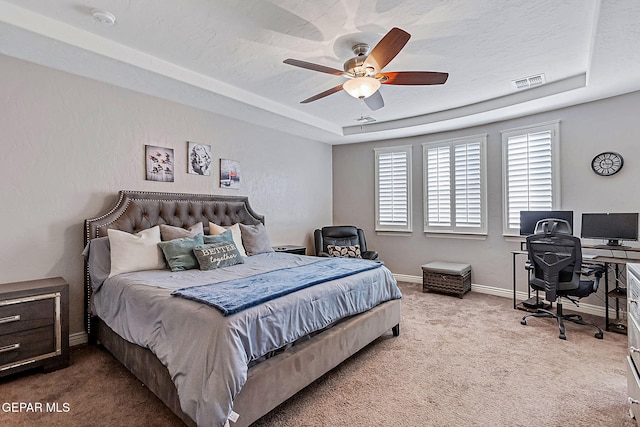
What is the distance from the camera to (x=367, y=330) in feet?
8.82

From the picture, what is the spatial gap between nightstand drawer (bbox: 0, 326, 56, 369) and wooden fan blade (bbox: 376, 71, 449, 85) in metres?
3.27

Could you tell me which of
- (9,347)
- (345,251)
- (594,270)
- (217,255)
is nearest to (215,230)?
(217,255)

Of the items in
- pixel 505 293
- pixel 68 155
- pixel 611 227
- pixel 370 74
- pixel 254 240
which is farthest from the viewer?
pixel 505 293

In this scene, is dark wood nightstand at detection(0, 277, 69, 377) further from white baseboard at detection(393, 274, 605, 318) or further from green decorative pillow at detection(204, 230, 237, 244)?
white baseboard at detection(393, 274, 605, 318)

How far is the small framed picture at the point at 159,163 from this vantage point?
11.5 feet

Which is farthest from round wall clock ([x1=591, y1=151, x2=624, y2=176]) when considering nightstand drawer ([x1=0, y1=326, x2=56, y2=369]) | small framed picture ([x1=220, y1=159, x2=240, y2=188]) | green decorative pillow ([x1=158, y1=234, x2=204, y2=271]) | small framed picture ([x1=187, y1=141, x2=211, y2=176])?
nightstand drawer ([x1=0, y1=326, x2=56, y2=369])

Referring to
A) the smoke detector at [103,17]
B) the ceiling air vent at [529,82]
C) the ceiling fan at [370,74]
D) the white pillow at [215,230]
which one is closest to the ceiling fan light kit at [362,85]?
the ceiling fan at [370,74]

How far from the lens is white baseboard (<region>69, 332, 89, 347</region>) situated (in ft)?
9.68

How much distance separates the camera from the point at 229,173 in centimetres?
432

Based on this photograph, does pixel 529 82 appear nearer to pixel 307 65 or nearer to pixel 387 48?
pixel 387 48

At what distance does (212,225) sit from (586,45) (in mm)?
3994

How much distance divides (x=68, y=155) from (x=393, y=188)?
14.8 ft

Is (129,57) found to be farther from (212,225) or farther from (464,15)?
(464,15)

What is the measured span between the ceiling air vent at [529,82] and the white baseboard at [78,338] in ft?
16.8
